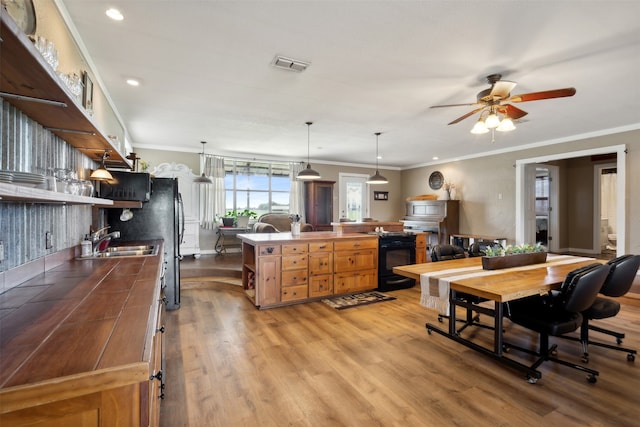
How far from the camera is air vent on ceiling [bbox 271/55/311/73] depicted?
9.09 ft

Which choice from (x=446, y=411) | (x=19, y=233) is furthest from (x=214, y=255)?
(x=446, y=411)

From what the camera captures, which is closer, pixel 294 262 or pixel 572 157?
pixel 294 262

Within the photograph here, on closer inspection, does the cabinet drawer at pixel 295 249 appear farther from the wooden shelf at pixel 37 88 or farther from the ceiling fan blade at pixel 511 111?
the ceiling fan blade at pixel 511 111

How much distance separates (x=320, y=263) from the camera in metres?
4.16

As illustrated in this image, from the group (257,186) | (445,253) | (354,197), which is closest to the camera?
(445,253)

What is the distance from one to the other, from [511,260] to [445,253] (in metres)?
0.75

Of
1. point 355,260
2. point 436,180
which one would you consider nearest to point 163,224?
point 355,260

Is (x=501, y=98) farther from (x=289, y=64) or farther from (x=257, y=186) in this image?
(x=257, y=186)

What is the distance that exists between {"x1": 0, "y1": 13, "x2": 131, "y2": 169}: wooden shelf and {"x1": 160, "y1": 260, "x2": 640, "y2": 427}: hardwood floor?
181 cm

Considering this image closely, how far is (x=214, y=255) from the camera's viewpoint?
274 inches

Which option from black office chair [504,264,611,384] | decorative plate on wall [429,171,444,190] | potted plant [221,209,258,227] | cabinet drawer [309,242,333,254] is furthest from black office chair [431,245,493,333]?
decorative plate on wall [429,171,444,190]

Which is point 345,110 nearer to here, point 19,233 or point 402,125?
point 402,125

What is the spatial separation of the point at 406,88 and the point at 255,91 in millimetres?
1715

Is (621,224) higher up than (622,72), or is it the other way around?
(622,72)
